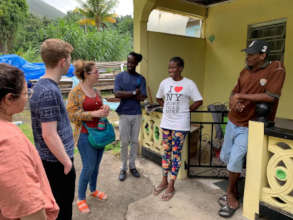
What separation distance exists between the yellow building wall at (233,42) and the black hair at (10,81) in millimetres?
4412

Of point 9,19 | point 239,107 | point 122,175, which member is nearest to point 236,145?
point 239,107

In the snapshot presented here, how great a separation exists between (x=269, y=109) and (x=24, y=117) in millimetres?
7973

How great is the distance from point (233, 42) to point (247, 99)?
9.70 feet

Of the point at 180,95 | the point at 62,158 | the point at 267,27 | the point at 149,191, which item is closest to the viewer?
the point at 62,158

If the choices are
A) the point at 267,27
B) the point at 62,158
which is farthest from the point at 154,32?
the point at 62,158

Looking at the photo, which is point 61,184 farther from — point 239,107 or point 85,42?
point 85,42

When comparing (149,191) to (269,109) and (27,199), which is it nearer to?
(269,109)

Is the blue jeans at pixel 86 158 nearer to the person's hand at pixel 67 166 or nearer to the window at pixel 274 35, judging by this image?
the person's hand at pixel 67 166

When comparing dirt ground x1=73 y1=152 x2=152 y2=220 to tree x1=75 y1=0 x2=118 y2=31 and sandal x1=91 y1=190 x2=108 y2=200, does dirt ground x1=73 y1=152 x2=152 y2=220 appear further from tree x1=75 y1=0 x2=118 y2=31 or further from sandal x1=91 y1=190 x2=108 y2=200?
tree x1=75 y1=0 x2=118 y2=31

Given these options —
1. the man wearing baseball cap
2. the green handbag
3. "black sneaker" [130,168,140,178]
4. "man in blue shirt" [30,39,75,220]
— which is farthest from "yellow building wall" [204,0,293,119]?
"man in blue shirt" [30,39,75,220]

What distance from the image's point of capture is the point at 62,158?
1.63 meters

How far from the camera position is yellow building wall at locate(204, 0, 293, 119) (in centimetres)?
400

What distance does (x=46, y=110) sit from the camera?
5.17 feet

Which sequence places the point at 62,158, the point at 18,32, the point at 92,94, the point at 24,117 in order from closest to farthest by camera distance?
the point at 62,158
the point at 92,94
the point at 24,117
the point at 18,32
